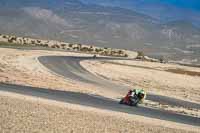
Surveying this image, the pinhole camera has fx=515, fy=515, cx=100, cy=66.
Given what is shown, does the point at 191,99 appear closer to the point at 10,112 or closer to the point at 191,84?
the point at 191,84

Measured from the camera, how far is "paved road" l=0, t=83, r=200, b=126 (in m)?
41.5

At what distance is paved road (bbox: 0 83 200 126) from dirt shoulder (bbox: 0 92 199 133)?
2.28 meters

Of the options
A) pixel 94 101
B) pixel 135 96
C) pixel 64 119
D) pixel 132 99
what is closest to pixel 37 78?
pixel 94 101

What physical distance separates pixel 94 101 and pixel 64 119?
13212mm

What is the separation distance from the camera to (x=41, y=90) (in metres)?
48.8

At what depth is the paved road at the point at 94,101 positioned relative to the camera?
41469 mm

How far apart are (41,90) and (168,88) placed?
1132 inches

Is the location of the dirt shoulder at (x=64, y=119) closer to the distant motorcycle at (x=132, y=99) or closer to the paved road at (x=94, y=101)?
the paved road at (x=94, y=101)

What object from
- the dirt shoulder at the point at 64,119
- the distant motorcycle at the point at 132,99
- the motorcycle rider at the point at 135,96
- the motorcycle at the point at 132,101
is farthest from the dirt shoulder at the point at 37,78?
the dirt shoulder at the point at 64,119

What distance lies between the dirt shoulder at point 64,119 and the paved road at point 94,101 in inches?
89.6

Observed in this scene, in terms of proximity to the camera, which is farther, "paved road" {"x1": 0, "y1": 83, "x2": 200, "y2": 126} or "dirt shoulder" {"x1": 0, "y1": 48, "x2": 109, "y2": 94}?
"dirt shoulder" {"x1": 0, "y1": 48, "x2": 109, "y2": 94}

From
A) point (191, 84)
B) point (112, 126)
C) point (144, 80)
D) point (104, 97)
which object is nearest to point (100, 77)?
point (144, 80)

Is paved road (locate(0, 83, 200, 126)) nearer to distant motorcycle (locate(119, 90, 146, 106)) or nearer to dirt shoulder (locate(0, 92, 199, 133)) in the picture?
distant motorcycle (locate(119, 90, 146, 106))

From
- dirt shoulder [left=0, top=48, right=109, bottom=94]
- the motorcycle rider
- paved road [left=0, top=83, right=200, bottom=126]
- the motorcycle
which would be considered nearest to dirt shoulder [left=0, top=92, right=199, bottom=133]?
paved road [left=0, top=83, right=200, bottom=126]
